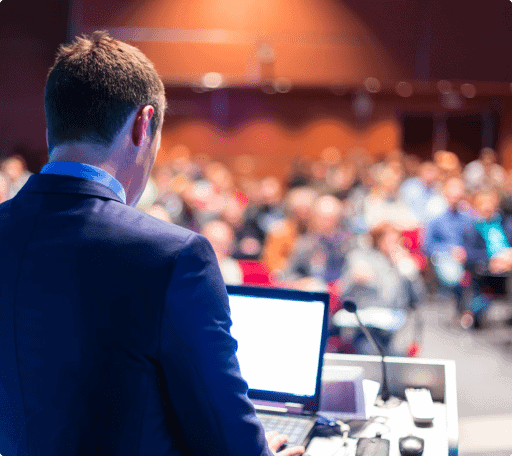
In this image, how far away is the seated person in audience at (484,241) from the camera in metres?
5.45

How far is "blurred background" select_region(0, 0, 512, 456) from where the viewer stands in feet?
13.3

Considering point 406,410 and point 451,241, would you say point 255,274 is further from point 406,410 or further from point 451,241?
point 451,241

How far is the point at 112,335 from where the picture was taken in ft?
2.39

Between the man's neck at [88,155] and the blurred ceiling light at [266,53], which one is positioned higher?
the blurred ceiling light at [266,53]

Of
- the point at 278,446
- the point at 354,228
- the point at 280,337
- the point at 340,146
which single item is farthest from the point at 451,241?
the point at 278,446

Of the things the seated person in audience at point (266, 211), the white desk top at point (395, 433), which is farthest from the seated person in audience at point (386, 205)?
the white desk top at point (395, 433)

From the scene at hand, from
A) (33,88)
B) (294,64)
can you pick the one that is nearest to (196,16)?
(294,64)

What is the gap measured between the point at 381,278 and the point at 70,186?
10.5 feet

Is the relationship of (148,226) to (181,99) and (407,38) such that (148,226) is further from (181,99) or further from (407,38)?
(181,99)

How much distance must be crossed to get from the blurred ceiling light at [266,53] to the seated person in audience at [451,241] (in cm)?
359

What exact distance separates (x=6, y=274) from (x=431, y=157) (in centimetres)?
1389

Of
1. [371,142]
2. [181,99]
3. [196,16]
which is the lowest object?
[371,142]

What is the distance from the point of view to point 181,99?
1007cm

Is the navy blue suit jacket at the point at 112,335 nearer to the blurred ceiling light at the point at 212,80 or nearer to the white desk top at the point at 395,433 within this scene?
the white desk top at the point at 395,433
